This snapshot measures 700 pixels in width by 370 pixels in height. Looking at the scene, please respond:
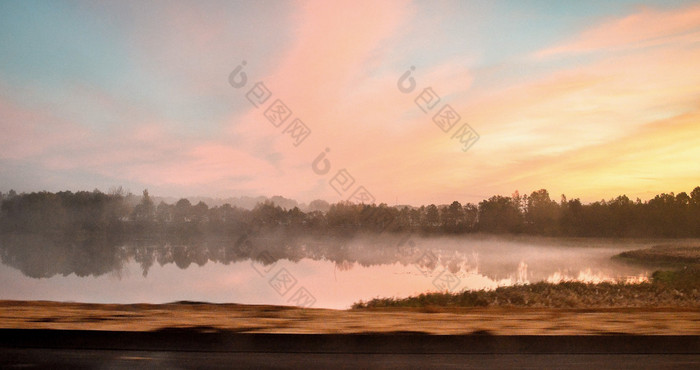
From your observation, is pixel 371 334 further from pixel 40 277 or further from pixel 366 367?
pixel 40 277

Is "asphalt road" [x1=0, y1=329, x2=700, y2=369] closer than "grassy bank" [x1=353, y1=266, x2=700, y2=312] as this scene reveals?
Yes

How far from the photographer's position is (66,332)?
5.30 meters

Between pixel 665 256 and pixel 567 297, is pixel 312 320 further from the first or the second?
pixel 665 256

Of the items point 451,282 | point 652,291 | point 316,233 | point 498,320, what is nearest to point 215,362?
point 498,320

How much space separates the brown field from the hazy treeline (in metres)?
80.7

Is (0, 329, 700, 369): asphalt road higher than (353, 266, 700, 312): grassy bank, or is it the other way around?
(0, 329, 700, 369): asphalt road

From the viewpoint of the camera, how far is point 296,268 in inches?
2320

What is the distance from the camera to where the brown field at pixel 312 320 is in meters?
5.91

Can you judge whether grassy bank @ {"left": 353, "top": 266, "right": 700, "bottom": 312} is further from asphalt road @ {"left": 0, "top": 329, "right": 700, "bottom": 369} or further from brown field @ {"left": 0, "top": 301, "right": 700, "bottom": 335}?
asphalt road @ {"left": 0, "top": 329, "right": 700, "bottom": 369}

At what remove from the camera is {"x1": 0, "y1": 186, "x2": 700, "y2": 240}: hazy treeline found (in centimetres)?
8138

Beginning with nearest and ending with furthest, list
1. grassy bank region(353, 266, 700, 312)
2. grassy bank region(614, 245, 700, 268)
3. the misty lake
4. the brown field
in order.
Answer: the brown field → grassy bank region(353, 266, 700, 312) → the misty lake → grassy bank region(614, 245, 700, 268)

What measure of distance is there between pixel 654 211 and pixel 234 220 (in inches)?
2895

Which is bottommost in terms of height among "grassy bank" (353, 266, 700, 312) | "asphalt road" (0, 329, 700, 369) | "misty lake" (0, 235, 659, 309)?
"grassy bank" (353, 266, 700, 312)

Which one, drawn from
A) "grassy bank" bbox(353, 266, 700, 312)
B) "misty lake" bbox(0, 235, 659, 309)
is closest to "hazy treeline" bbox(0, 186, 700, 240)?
"misty lake" bbox(0, 235, 659, 309)
